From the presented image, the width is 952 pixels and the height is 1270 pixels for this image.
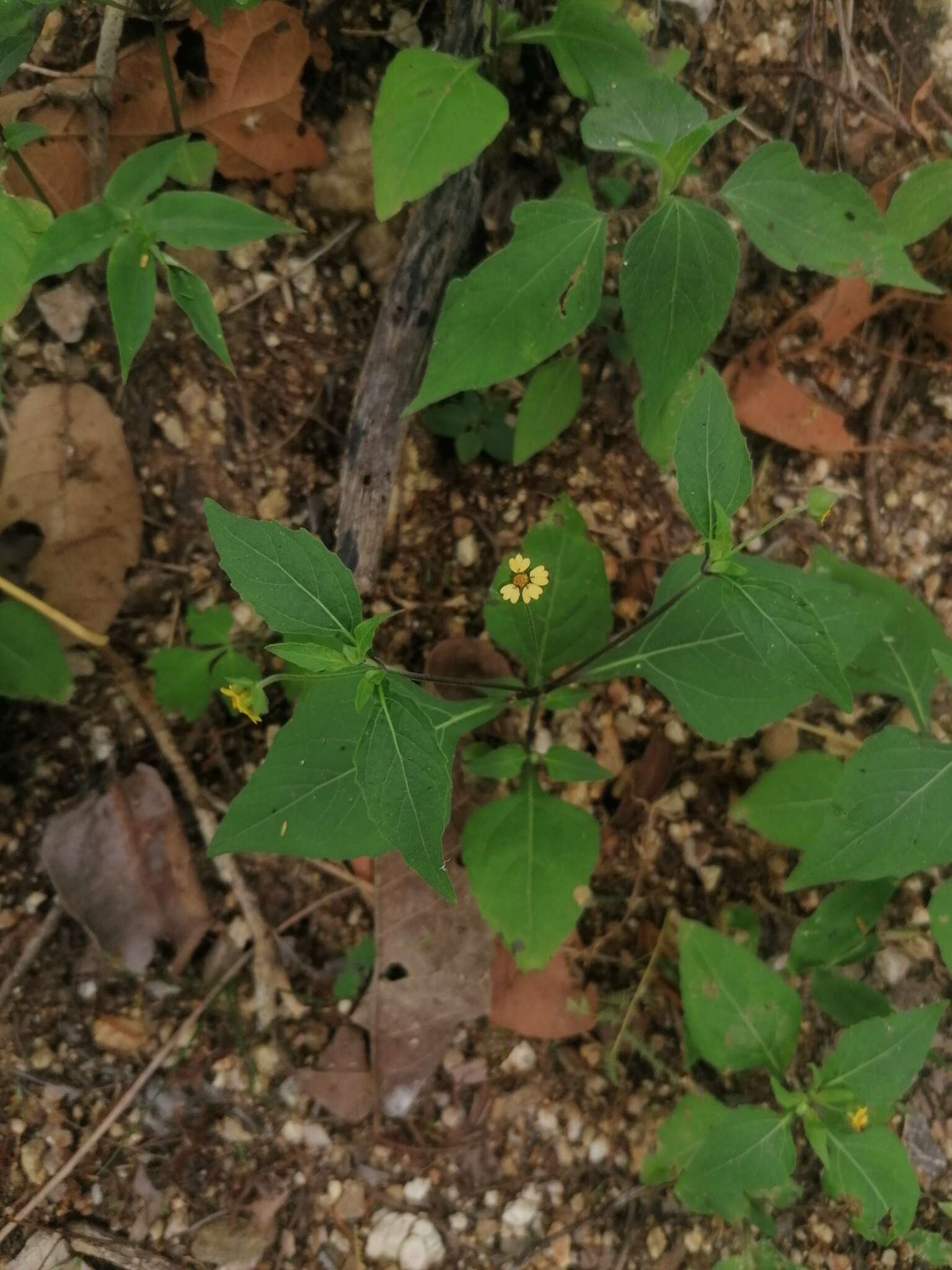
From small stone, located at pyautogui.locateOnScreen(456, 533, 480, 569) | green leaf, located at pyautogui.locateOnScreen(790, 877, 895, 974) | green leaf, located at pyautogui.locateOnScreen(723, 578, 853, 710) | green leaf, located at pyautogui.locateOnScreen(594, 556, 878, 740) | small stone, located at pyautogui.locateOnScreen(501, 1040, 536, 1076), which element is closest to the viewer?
green leaf, located at pyautogui.locateOnScreen(723, 578, 853, 710)

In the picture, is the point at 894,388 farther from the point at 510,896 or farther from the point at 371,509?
the point at 510,896

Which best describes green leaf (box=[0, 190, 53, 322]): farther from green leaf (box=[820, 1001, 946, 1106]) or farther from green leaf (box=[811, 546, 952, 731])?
green leaf (box=[820, 1001, 946, 1106])

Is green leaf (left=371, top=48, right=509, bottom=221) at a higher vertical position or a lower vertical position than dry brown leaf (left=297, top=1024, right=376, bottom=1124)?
higher

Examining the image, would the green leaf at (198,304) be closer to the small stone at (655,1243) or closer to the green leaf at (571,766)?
the green leaf at (571,766)

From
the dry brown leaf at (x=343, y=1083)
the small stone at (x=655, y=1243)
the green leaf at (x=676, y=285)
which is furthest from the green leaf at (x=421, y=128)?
the small stone at (x=655, y=1243)

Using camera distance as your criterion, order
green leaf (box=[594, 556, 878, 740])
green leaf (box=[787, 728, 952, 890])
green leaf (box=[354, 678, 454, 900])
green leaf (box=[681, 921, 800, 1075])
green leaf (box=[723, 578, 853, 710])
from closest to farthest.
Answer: green leaf (box=[354, 678, 454, 900]), green leaf (box=[723, 578, 853, 710]), green leaf (box=[787, 728, 952, 890]), green leaf (box=[594, 556, 878, 740]), green leaf (box=[681, 921, 800, 1075])

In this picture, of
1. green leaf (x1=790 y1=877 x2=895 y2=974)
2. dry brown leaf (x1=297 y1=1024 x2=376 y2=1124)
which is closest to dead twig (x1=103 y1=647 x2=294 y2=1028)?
dry brown leaf (x1=297 y1=1024 x2=376 y2=1124)

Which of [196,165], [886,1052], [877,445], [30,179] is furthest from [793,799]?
[30,179]
